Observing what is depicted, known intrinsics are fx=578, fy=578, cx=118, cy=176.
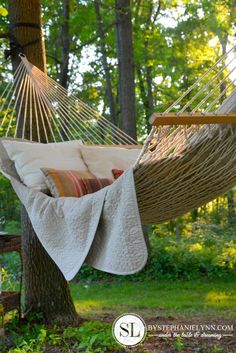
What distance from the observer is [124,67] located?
5.59 meters

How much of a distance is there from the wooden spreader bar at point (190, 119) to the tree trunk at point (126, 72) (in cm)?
355

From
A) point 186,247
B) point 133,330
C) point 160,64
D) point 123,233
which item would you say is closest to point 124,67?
point 186,247

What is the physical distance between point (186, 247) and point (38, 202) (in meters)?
3.81

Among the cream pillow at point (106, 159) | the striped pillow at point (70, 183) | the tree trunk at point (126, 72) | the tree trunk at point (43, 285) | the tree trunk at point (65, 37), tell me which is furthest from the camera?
the tree trunk at point (126, 72)

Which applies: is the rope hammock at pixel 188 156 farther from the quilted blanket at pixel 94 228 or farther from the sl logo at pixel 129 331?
the sl logo at pixel 129 331

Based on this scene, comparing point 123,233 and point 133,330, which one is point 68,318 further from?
point 123,233

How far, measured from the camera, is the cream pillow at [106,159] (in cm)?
288

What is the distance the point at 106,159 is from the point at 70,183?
42 centimetres

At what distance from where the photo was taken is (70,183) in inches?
102

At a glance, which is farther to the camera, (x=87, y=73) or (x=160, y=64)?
(x=87, y=73)

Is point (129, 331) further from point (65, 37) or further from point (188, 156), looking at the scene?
point (65, 37)

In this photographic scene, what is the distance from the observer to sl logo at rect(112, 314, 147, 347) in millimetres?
2574

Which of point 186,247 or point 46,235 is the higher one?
point 46,235

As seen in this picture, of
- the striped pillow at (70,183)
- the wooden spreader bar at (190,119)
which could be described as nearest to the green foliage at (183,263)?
the striped pillow at (70,183)
